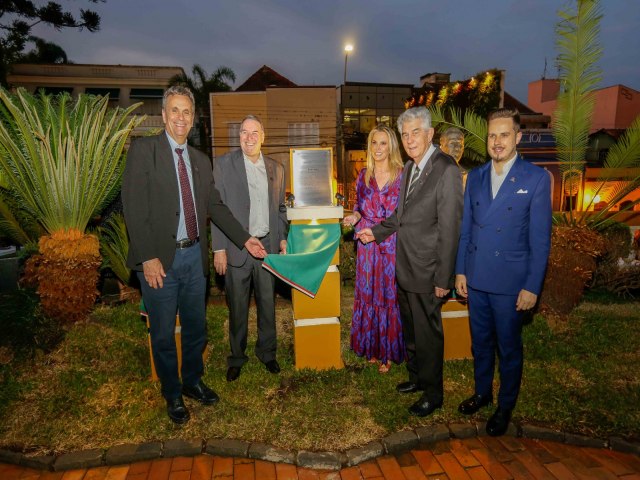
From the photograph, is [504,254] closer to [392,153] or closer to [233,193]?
[392,153]

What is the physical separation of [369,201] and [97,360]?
3599mm

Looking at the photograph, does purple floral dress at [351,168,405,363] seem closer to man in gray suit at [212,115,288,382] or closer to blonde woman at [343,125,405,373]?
blonde woman at [343,125,405,373]

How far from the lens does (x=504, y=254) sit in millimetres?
3166

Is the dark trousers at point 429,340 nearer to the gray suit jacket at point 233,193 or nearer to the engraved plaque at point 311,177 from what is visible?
the engraved plaque at point 311,177

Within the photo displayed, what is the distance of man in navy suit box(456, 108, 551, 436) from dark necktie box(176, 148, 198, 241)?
7.72 feet

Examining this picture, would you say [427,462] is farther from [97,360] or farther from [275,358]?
[97,360]

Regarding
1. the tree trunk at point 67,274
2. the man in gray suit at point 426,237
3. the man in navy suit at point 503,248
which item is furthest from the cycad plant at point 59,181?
the man in navy suit at point 503,248

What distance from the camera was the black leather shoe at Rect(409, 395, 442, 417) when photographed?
3.56m

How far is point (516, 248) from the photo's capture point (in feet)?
10.3

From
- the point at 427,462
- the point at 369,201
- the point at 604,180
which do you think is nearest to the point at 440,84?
the point at 604,180

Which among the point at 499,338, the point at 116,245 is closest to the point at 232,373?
the point at 499,338

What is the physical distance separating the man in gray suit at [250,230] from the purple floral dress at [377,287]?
0.87m

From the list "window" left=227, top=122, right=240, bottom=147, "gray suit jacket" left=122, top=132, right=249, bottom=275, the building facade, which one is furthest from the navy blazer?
the building facade

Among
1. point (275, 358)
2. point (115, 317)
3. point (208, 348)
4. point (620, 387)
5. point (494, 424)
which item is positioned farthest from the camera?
point (115, 317)
